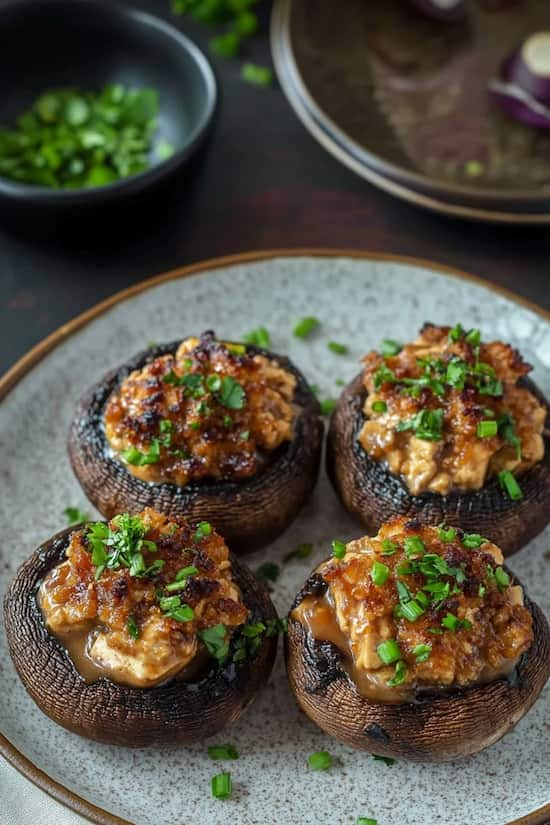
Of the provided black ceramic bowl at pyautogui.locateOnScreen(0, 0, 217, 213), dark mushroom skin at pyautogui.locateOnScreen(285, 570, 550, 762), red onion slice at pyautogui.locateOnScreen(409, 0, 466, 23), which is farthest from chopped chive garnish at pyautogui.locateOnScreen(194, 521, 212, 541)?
red onion slice at pyautogui.locateOnScreen(409, 0, 466, 23)

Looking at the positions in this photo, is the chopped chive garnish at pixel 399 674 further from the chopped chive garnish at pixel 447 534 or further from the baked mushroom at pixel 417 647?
the chopped chive garnish at pixel 447 534

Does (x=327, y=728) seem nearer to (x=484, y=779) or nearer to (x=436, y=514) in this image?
(x=484, y=779)

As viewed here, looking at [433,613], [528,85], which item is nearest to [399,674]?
[433,613]

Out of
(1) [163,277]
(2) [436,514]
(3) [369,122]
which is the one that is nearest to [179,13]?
(3) [369,122]

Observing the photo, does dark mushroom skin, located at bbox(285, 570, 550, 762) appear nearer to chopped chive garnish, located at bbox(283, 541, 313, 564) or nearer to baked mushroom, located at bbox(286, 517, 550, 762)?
baked mushroom, located at bbox(286, 517, 550, 762)

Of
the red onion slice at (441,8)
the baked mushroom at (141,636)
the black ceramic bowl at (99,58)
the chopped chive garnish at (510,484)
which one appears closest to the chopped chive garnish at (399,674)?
the baked mushroom at (141,636)

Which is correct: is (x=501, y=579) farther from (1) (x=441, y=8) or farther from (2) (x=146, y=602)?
(1) (x=441, y=8)
